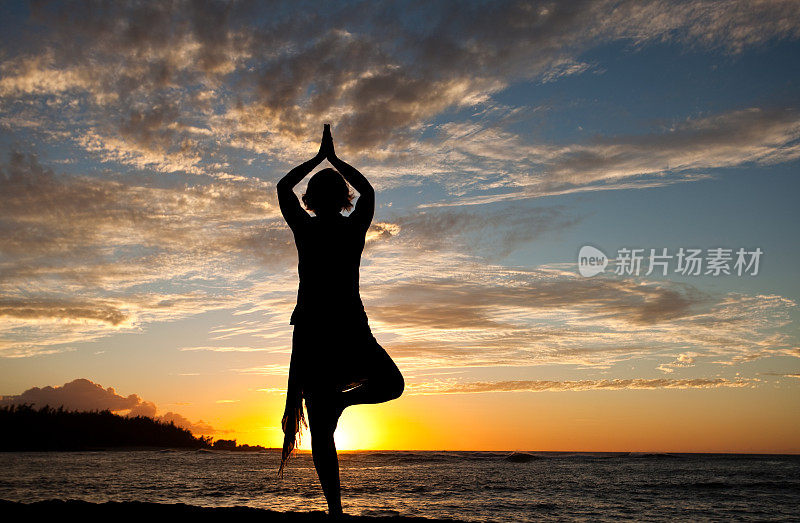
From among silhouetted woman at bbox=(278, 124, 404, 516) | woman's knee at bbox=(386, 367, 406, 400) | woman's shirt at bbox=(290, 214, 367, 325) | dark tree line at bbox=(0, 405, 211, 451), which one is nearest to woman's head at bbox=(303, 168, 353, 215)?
silhouetted woman at bbox=(278, 124, 404, 516)

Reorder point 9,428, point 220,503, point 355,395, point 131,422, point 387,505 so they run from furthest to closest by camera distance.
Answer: point 131,422, point 9,428, point 387,505, point 220,503, point 355,395

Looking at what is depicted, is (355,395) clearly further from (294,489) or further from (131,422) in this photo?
(131,422)

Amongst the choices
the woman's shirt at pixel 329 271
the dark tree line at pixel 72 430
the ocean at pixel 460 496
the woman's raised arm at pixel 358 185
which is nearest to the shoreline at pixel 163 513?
the woman's shirt at pixel 329 271

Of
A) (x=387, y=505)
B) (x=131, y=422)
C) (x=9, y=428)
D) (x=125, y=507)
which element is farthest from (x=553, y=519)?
(x=131, y=422)

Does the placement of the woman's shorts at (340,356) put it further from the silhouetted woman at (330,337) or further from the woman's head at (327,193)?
the woman's head at (327,193)

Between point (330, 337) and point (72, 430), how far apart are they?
71.5 m

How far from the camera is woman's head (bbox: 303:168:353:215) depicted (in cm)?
367

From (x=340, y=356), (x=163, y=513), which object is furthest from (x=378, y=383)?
(x=163, y=513)

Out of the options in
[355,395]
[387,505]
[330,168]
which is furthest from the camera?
[387,505]

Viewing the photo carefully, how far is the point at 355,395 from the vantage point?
3.40m

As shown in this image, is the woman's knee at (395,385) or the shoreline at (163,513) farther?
the shoreline at (163,513)

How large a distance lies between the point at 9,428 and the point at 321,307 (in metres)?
64.9

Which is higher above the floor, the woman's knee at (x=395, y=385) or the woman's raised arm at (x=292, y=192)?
the woman's raised arm at (x=292, y=192)

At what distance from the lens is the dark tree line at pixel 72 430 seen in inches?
2144
